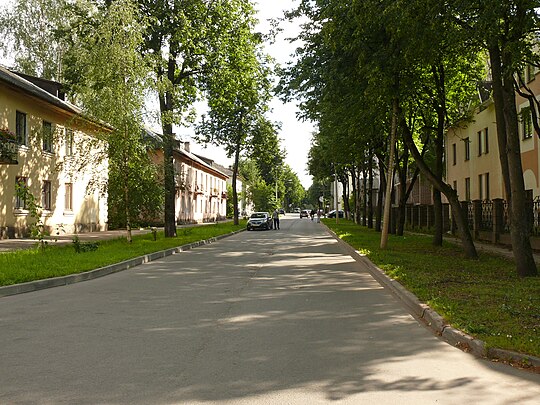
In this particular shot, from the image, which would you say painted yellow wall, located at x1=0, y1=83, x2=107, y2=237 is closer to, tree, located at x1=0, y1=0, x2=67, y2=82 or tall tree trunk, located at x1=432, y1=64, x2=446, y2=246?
tree, located at x1=0, y1=0, x2=67, y2=82

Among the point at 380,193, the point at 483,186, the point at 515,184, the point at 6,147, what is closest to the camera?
the point at 515,184

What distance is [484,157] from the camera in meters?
31.7

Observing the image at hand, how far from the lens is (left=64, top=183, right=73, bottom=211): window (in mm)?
30247

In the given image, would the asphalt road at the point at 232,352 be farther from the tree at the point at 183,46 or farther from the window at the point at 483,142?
the window at the point at 483,142

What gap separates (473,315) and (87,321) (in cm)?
533

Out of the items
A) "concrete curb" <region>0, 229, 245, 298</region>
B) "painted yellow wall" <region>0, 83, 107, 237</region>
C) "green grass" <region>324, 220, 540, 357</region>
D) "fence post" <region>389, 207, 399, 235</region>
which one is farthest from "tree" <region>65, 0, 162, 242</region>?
"fence post" <region>389, 207, 399, 235</region>

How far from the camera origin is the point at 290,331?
22.8ft

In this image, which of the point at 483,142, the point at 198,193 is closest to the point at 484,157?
the point at 483,142

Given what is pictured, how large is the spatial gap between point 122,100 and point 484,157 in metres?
21.8

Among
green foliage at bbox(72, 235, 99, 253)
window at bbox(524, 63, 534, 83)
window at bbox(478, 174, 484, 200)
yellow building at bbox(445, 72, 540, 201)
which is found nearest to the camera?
green foliage at bbox(72, 235, 99, 253)

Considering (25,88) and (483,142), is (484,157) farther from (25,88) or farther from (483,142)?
(25,88)

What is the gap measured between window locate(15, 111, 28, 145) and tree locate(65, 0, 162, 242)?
5.06 metres

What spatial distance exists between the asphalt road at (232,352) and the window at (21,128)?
1663cm

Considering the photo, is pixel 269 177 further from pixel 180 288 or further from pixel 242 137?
pixel 180 288
